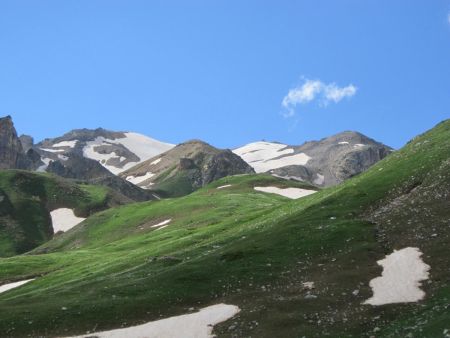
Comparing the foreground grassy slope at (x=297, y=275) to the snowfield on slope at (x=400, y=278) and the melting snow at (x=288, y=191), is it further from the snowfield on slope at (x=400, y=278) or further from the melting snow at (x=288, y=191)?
the melting snow at (x=288, y=191)

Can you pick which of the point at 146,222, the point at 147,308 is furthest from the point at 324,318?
the point at 146,222

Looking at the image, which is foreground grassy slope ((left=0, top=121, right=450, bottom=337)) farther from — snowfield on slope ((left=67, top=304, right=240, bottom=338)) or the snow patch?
the snow patch

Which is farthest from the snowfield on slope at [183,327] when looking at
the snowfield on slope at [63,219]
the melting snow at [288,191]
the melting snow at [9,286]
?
the snowfield on slope at [63,219]

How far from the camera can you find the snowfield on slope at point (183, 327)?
1515 inches

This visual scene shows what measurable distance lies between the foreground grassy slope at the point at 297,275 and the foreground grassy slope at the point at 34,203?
82512 millimetres

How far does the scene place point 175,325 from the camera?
40.1 m

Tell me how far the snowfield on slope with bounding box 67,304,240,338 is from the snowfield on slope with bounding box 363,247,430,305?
401 inches

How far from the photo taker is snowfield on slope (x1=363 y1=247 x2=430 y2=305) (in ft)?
128

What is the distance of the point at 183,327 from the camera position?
3953 cm

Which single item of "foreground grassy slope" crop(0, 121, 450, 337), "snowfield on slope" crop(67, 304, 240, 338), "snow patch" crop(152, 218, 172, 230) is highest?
"snow patch" crop(152, 218, 172, 230)

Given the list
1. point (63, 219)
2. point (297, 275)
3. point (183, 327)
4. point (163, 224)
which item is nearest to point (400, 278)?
point (297, 275)

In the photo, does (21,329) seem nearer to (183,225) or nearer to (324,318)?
(324,318)

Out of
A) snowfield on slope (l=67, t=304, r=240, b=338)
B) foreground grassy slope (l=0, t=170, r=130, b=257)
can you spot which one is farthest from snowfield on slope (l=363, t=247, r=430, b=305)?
foreground grassy slope (l=0, t=170, r=130, b=257)

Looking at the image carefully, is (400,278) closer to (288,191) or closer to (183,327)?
(183,327)
